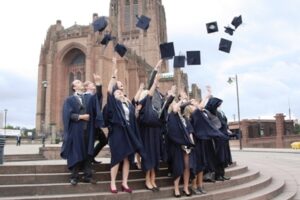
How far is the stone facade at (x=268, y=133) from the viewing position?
31.4 metres

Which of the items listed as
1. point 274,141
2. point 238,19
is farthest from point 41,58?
point 238,19

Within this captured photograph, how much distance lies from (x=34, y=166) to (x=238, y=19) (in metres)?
6.10

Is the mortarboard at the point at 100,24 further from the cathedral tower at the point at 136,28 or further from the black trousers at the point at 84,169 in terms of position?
the cathedral tower at the point at 136,28

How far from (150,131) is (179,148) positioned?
0.62 meters

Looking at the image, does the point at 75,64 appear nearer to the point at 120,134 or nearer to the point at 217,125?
the point at 217,125

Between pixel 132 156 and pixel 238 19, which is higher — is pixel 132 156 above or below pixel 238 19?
below

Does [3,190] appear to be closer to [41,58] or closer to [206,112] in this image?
[206,112]

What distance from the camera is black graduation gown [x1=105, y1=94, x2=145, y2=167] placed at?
552cm

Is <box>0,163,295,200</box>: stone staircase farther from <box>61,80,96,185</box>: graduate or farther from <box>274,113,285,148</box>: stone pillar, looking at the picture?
<box>274,113,285,148</box>: stone pillar

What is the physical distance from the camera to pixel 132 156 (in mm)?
5746

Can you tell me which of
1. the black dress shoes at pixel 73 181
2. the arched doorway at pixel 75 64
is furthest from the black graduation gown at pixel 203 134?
the arched doorway at pixel 75 64

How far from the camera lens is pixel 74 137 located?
5672 millimetres

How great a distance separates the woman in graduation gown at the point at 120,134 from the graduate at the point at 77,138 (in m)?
0.36

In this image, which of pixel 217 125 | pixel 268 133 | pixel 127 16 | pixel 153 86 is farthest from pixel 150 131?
pixel 127 16
